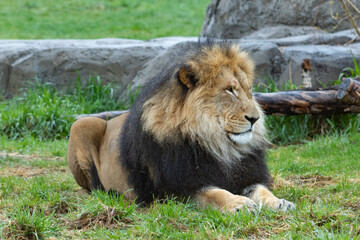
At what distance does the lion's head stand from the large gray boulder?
5.59 meters

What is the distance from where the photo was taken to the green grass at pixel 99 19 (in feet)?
54.9

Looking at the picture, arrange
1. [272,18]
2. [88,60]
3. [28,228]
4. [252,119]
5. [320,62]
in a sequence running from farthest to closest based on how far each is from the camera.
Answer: [272,18], [88,60], [320,62], [252,119], [28,228]

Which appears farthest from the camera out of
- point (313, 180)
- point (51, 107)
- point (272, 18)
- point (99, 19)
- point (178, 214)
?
point (99, 19)

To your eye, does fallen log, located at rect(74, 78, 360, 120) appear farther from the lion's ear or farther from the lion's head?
the lion's ear

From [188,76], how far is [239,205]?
110 centimetres

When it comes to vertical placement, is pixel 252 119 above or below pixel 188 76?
below

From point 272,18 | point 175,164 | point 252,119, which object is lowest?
point 175,164

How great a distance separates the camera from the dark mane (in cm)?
422

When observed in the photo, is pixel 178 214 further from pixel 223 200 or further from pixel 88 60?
pixel 88 60

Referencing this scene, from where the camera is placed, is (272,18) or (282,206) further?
(272,18)

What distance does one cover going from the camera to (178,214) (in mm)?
3816

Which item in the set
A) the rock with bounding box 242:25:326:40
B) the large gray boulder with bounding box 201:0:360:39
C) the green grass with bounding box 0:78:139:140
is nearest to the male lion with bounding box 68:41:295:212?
the green grass with bounding box 0:78:139:140

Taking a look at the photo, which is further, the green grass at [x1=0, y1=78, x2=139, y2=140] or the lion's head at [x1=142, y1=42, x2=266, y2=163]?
the green grass at [x1=0, y1=78, x2=139, y2=140]

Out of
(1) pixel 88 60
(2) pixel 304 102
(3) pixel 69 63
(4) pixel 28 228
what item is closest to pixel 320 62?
(2) pixel 304 102
